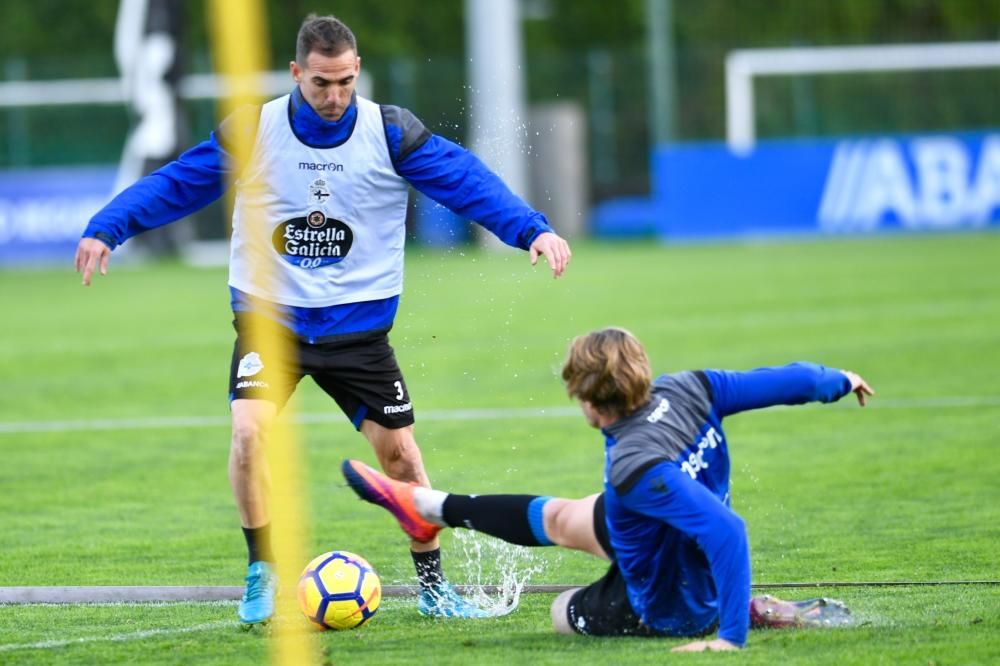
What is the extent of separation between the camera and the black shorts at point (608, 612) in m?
5.93

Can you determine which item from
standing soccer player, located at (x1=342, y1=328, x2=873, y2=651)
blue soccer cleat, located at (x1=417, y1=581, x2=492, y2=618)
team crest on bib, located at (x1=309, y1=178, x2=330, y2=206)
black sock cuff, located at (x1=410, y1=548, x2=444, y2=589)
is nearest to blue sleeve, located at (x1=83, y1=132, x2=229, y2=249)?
team crest on bib, located at (x1=309, y1=178, x2=330, y2=206)

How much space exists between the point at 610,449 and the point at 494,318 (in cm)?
1299

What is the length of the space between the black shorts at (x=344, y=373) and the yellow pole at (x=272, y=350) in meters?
0.06

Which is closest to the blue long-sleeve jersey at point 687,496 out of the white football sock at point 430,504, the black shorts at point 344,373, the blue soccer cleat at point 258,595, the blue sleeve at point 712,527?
the blue sleeve at point 712,527

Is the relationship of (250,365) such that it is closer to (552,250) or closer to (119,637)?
(119,637)

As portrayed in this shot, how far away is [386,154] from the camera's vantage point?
6.64 metres

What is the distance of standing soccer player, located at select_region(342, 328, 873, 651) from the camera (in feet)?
17.8

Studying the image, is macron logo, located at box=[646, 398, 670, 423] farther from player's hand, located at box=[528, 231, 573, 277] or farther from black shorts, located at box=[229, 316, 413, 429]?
black shorts, located at box=[229, 316, 413, 429]

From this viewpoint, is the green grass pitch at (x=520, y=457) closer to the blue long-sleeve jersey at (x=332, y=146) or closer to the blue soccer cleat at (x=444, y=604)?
the blue soccer cleat at (x=444, y=604)

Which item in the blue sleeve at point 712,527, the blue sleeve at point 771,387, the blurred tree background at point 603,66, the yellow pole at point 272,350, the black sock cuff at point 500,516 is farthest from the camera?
the blurred tree background at point 603,66

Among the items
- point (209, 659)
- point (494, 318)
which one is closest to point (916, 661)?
point (209, 659)

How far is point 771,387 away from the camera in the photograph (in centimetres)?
571

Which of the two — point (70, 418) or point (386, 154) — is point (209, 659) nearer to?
point (386, 154)

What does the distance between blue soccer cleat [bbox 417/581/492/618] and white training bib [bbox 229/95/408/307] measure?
1.17 metres
